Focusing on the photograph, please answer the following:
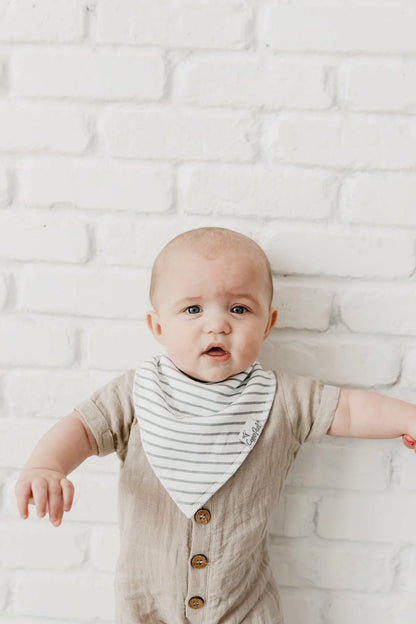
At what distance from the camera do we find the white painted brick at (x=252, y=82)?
3.58 ft

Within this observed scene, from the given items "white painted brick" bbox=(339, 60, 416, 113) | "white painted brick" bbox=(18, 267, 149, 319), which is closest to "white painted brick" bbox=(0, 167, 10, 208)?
"white painted brick" bbox=(18, 267, 149, 319)

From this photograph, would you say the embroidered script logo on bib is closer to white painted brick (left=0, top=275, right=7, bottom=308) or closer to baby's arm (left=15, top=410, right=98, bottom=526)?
baby's arm (left=15, top=410, right=98, bottom=526)

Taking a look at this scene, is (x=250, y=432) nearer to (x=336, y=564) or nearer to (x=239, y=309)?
(x=239, y=309)

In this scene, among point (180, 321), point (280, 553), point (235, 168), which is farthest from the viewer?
point (280, 553)

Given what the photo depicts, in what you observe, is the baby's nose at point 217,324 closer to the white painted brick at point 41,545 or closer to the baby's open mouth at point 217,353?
the baby's open mouth at point 217,353

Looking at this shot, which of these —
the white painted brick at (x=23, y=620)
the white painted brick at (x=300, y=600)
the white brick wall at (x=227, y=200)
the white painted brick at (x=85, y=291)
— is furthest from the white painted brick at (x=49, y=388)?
the white painted brick at (x=300, y=600)

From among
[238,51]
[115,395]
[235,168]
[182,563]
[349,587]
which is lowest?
[349,587]

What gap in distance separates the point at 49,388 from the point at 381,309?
2.05 ft

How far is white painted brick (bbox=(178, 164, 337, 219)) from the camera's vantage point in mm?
1124

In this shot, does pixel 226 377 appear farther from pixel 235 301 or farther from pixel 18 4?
pixel 18 4

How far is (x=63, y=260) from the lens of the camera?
1.17 m

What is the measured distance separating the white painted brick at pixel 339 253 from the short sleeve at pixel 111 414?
34 cm

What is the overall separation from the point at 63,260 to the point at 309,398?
50 cm

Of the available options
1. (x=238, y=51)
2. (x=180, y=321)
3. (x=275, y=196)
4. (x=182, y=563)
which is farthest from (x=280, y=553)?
(x=238, y=51)
